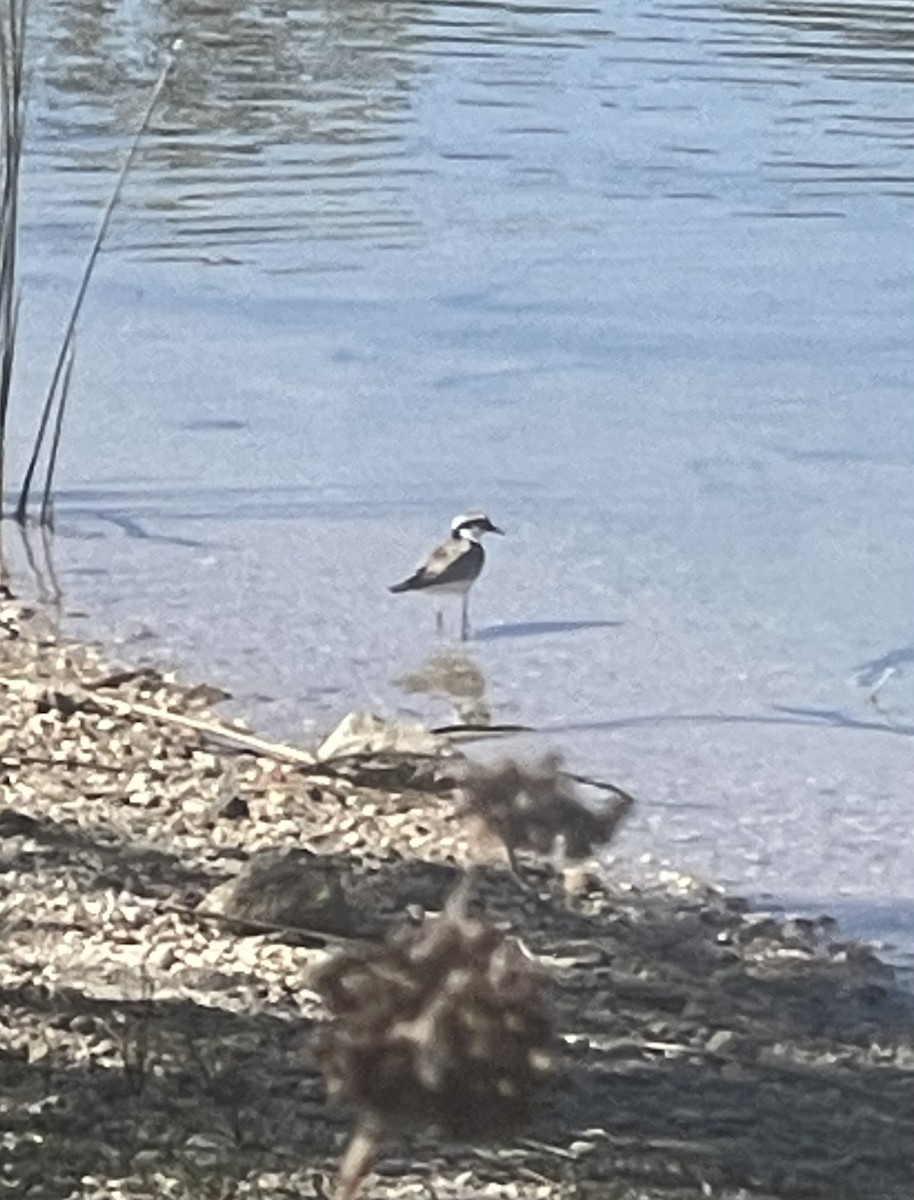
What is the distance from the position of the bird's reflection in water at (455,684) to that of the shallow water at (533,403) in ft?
0.04

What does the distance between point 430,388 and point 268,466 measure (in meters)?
0.59

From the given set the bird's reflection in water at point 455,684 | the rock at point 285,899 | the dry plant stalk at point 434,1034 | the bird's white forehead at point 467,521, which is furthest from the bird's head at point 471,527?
the dry plant stalk at point 434,1034

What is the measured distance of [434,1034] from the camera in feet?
7.25

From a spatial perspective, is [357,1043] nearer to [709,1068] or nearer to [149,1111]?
[149,1111]

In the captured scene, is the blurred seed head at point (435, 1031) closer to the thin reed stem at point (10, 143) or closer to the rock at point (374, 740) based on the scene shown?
the rock at point (374, 740)

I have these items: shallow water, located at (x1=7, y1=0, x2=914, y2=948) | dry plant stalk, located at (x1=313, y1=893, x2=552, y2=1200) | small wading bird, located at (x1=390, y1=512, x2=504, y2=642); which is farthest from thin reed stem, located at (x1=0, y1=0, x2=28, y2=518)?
dry plant stalk, located at (x1=313, y1=893, x2=552, y2=1200)

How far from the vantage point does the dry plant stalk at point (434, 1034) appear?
2.22 meters

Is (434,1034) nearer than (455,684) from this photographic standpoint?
Yes

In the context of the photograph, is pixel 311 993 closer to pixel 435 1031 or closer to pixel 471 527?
pixel 435 1031

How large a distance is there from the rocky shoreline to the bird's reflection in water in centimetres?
34

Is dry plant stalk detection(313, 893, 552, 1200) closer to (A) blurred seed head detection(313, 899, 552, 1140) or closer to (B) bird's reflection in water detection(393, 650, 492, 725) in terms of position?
(A) blurred seed head detection(313, 899, 552, 1140)

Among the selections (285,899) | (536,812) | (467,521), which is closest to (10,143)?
(467,521)

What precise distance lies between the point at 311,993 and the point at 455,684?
5.24 ft

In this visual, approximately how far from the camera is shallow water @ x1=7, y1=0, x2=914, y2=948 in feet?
15.1
